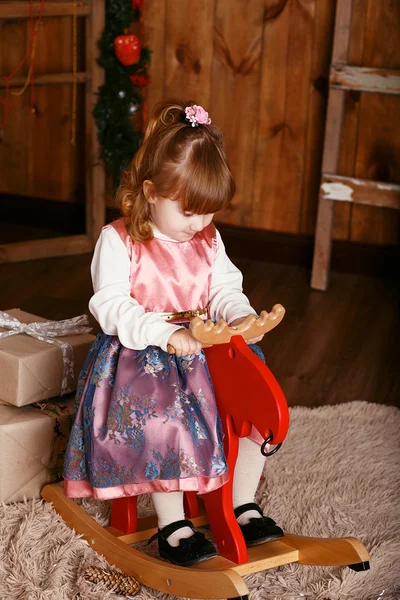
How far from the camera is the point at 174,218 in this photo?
150cm

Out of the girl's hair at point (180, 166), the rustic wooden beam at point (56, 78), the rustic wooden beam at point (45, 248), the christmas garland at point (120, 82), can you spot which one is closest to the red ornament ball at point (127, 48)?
the christmas garland at point (120, 82)

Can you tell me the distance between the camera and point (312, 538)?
4.98 feet

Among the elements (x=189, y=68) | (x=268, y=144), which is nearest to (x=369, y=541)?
(x=268, y=144)

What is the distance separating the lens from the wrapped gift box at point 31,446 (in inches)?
65.7

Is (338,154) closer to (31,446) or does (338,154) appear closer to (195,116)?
(195,116)

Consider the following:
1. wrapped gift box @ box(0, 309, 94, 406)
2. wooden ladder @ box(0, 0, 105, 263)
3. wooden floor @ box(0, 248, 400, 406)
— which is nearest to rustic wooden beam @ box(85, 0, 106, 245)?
wooden ladder @ box(0, 0, 105, 263)

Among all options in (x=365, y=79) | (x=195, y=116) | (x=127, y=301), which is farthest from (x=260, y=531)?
(x=365, y=79)

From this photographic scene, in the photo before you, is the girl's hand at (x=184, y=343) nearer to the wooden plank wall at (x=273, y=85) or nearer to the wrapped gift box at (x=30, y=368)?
Answer: the wrapped gift box at (x=30, y=368)

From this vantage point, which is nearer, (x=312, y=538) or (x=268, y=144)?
(x=312, y=538)

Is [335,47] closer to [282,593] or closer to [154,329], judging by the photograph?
[154,329]

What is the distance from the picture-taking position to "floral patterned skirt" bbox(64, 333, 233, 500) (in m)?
1.45

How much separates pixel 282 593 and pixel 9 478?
560 mm

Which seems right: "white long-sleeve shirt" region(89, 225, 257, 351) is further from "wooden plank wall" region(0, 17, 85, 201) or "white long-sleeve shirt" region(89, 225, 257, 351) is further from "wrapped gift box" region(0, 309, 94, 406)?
"wooden plank wall" region(0, 17, 85, 201)

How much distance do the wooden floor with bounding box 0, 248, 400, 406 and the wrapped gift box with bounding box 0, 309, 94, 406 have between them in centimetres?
72
